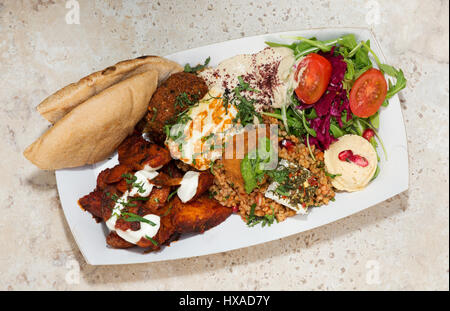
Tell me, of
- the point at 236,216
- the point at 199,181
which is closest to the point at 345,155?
the point at 236,216

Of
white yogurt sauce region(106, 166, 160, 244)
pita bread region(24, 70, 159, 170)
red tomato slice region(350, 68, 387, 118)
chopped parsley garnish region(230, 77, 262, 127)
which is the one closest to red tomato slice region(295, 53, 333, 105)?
red tomato slice region(350, 68, 387, 118)

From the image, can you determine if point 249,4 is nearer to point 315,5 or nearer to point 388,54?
point 315,5

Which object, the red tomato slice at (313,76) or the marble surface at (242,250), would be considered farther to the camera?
the marble surface at (242,250)

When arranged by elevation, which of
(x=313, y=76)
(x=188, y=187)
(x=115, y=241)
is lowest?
(x=115, y=241)

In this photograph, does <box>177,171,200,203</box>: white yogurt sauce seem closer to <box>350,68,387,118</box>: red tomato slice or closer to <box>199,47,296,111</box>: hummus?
<box>199,47,296,111</box>: hummus

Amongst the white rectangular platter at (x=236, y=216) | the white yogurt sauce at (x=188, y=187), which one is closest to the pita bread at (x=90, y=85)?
the white rectangular platter at (x=236, y=216)

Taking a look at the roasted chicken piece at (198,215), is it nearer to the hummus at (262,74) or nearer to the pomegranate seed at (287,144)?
the pomegranate seed at (287,144)

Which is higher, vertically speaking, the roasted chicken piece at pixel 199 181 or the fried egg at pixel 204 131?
the fried egg at pixel 204 131

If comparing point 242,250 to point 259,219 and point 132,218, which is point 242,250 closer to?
point 259,219
